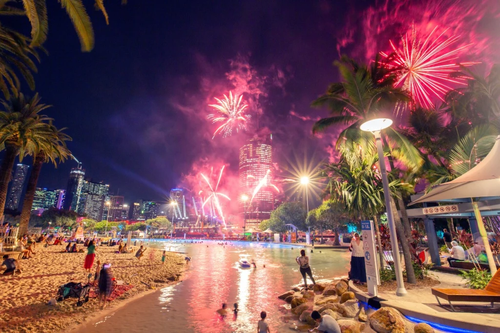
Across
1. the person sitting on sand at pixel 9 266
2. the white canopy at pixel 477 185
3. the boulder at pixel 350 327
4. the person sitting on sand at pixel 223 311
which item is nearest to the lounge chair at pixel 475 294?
the boulder at pixel 350 327

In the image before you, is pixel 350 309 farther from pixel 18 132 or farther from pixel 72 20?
pixel 18 132

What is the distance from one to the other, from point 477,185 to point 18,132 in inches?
1184

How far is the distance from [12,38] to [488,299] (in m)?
20.2

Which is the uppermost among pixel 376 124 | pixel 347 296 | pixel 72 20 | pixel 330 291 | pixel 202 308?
pixel 72 20

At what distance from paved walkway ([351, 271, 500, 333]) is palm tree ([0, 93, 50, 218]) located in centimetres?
2720

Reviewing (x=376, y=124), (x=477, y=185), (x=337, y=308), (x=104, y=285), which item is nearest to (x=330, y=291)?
(x=337, y=308)

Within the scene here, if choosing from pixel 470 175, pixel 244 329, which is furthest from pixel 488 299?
pixel 244 329

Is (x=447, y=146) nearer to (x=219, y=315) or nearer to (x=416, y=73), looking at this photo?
(x=416, y=73)

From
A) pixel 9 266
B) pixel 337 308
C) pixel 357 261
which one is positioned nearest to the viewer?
pixel 337 308

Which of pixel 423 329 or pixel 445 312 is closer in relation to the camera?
pixel 423 329

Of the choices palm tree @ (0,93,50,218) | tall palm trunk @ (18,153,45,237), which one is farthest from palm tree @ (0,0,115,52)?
tall palm trunk @ (18,153,45,237)

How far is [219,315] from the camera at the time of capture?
8.57m

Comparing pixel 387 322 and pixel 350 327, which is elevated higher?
pixel 387 322

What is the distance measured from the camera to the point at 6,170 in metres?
20.6
